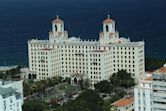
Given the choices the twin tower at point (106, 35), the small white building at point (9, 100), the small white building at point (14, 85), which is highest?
the twin tower at point (106, 35)

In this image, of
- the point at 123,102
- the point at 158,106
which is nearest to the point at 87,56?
the point at 123,102

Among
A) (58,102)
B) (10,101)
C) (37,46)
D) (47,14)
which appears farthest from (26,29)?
(10,101)

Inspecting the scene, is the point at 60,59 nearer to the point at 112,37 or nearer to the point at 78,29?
the point at 112,37

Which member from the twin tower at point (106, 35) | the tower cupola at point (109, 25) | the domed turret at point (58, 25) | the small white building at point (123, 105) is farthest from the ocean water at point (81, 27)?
the small white building at point (123, 105)

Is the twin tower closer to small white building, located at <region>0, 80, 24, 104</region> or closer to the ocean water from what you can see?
small white building, located at <region>0, 80, 24, 104</region>

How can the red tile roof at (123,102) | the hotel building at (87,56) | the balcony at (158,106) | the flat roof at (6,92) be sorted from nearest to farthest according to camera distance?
the balcony at (158,106), the flat roof at (6,92), the red tile roof at (123,102), the hotel building at (87,56)

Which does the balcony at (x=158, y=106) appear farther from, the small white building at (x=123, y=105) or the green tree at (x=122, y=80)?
the green tree at (x=122, y=80)

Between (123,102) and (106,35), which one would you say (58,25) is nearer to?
(106,35)
